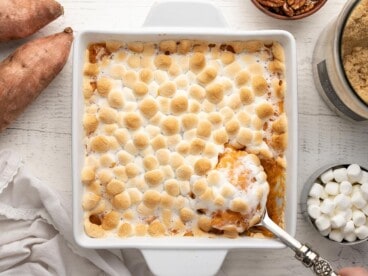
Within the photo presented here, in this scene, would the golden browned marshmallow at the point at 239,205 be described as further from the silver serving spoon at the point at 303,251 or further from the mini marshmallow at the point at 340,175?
the mini marshmallow at the point at 340,175

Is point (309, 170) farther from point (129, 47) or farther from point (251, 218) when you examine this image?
point (129, 47)

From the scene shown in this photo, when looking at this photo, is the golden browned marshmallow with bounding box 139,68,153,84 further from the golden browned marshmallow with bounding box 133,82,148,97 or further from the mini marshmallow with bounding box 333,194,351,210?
the mini marshmallow with bounding box 333,194,351,210

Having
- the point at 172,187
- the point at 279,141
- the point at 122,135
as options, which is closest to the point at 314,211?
the point at 279,141

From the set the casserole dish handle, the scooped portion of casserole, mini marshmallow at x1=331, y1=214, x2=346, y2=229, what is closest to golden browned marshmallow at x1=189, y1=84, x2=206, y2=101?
the scooped portion of casserole

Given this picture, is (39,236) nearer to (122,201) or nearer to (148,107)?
(122,201)

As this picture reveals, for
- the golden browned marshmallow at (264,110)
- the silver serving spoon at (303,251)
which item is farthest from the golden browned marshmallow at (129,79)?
the silver serving spoon at (303,251)

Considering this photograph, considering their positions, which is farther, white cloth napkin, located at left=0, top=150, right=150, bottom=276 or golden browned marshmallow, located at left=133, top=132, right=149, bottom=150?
white cloth napkin, located at left=0, top=150, right=150, bottom=276
